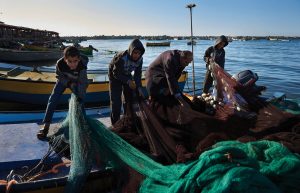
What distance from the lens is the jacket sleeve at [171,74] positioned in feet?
17.0

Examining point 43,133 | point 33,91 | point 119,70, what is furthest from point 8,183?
point 33,91

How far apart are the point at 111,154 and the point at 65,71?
5.80 ft

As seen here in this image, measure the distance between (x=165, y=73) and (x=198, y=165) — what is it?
248 centimetres

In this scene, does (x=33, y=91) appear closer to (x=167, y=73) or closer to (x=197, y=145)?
(x=167, y=73)

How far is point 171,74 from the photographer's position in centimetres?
529

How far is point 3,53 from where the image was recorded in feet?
86.3

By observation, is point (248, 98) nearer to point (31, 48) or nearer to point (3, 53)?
point (3, 53)

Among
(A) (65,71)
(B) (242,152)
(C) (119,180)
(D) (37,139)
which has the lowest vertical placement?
(C) (119,180)

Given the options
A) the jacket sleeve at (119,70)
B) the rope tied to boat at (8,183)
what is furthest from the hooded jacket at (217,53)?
the rope tied to boat at (8,183)

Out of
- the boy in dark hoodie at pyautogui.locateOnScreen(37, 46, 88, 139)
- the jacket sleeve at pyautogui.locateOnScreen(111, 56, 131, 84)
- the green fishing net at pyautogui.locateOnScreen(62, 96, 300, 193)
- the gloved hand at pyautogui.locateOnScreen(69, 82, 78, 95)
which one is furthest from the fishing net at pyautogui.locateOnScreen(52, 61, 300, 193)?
the jacket sleeve at pyautogui.locateOnScreen(111, 56, 131, 84)

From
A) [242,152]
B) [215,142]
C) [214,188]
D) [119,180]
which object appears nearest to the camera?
[214,188]

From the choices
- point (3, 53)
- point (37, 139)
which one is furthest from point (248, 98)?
point (3, 53)

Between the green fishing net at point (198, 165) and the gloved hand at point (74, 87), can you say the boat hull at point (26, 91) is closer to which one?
the gloved hand at point (74, 87)

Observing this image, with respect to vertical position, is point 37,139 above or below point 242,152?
below
